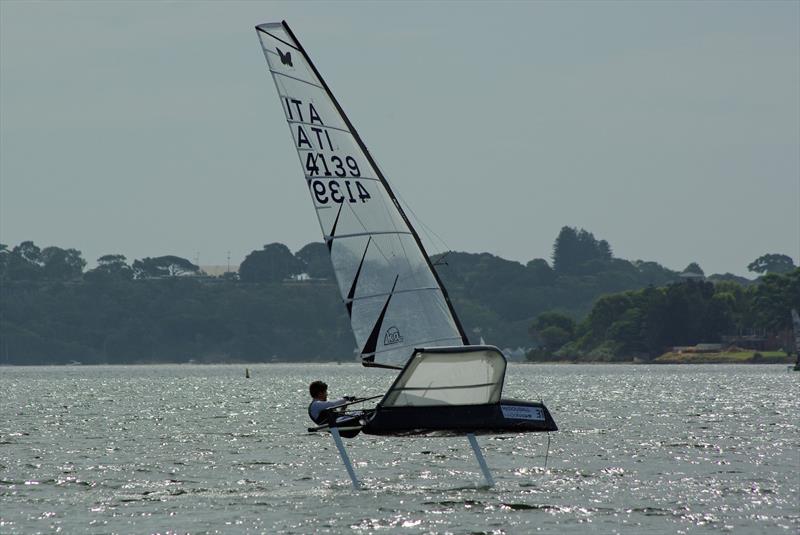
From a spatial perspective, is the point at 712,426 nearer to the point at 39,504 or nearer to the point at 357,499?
the point at 357,499

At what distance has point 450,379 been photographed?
2814 cm

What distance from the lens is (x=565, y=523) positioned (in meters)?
26.5

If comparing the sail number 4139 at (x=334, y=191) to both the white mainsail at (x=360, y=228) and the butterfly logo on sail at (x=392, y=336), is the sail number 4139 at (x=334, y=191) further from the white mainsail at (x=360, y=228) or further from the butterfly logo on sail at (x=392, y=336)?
the butterfly logo on sail at (x=392, y=336)

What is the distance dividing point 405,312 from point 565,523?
5.50 m

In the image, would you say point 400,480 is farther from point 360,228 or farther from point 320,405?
point 360,228

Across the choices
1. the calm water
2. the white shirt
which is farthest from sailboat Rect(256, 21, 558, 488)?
the calm water

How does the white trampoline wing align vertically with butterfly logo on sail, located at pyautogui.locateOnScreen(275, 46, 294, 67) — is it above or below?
below

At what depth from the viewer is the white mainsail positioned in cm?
2947

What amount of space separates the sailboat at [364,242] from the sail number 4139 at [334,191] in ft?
0.07

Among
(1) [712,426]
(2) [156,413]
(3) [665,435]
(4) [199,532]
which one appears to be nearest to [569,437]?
(3) [665,435]

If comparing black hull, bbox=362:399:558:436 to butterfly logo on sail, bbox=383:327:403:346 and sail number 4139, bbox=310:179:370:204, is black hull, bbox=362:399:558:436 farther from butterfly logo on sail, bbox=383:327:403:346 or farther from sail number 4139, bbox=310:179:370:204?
sail number 4139, bbox=310:179:370:204

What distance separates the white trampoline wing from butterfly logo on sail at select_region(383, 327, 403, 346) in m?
1.35

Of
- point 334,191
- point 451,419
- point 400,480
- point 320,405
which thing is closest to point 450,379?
point 451,419

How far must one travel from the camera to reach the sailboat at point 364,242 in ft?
96.5
